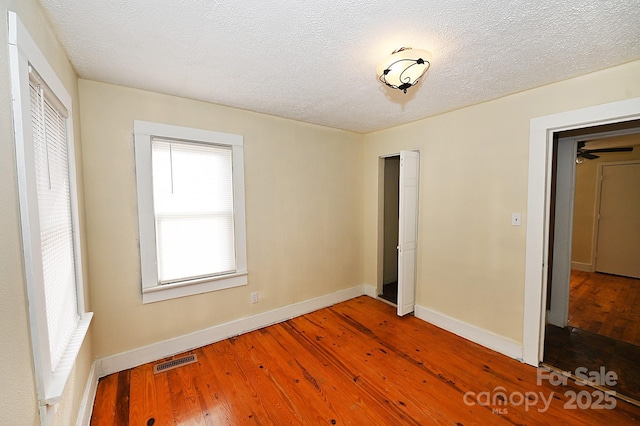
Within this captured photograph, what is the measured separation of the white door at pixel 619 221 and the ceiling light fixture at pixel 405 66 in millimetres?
5868

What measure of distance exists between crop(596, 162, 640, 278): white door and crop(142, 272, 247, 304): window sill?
674cm

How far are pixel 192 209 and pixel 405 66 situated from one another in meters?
2.24

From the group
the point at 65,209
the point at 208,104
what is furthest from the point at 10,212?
the point at 208,104

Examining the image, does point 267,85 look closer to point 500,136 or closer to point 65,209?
point 65,209

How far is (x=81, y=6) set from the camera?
1.31 metres

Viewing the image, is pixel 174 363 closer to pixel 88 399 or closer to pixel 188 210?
pixel 88 399

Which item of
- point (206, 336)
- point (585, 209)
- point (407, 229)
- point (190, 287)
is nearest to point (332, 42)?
point (407, 229)

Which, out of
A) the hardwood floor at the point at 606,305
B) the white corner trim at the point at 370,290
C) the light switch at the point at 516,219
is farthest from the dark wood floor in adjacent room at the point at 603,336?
the white corner trim at the point at 370,290

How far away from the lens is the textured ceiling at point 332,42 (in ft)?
4.35

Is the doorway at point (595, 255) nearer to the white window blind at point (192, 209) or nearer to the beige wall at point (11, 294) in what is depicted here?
the white window blind at point (192, 209)

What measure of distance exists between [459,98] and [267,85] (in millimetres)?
1840

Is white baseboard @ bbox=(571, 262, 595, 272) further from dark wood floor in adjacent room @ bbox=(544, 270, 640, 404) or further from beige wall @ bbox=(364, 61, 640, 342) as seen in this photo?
beige wall @ bbox=(364, 61, 640, 342)

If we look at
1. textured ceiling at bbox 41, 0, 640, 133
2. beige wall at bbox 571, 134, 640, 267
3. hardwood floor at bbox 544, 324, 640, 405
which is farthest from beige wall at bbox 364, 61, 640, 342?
beige wall at bbox 571, 134, 640, 267

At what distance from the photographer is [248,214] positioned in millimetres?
2939
